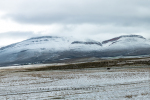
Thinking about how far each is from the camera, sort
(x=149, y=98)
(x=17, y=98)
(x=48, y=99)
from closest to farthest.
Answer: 1. (x=149, y=98)
2. (x=48, y=99)
3. (x=17, y=98)

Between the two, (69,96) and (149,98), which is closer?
(149,98)

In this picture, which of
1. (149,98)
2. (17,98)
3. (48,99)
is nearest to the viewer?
(149,98)

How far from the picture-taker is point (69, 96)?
1147 inches

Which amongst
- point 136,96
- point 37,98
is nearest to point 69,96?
point 37,98

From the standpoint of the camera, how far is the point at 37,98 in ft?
95.4

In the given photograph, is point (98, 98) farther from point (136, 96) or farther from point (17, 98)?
point (17, 98)

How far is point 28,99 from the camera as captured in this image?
94.1 feet

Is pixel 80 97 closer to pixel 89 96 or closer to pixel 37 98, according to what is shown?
pixel 89 96

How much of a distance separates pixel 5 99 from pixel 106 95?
12.9 metres

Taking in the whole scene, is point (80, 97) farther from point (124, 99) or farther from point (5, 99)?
point (5, 99)

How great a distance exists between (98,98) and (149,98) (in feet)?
18.8

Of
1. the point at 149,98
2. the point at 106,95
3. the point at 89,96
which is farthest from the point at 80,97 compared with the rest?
the point at 149,98

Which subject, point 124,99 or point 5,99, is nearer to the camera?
point 124,99

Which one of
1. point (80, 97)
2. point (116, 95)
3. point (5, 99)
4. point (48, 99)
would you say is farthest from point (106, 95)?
point (5, 99)
